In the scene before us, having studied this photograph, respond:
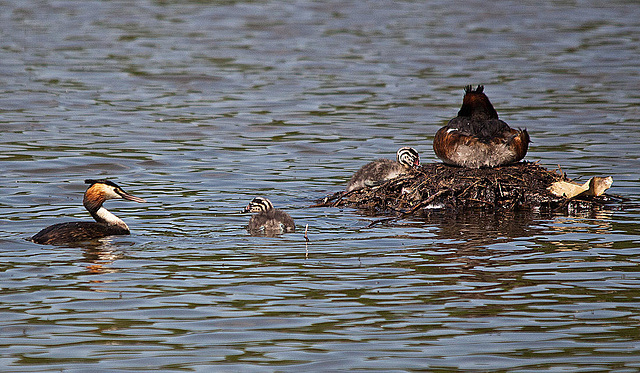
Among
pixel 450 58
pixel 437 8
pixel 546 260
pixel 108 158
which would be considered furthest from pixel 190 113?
pixel 437 8

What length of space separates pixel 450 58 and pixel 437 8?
28.7 feet

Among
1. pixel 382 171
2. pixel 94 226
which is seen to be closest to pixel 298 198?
pixel 382 171

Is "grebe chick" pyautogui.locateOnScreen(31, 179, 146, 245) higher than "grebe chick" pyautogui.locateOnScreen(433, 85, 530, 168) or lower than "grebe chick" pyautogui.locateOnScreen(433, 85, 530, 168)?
lower

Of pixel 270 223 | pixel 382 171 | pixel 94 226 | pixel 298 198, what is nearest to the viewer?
pixel 94 226

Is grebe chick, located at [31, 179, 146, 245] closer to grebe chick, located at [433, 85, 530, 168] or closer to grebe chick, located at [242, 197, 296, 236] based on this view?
grebe chick, located at [242, 197, 296, 236]

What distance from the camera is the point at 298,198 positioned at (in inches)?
496

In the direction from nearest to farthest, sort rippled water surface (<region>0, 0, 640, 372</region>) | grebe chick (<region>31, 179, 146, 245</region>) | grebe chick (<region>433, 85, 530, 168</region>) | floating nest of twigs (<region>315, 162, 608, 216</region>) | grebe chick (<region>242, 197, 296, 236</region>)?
rippled water surface (<region>0, 0, 640, 372</region>)
grebe chick (<region>31, 179, 146, 245</region>)
grebe chick (<region>242, 197, 296, 236</region>)
floating nest of twigs (<region>315, 162, 608, 216</region>)
grebe chick (<region>433, 85, 530, 168</region>)

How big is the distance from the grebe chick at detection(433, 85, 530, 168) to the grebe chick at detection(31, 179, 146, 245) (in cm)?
340

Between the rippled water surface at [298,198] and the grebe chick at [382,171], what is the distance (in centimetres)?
64

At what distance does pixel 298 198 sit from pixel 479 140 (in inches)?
86.7

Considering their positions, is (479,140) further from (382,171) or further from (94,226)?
(94,226)

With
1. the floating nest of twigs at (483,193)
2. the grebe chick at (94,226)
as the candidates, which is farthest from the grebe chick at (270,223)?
the floating nest of twigs at (483,193)

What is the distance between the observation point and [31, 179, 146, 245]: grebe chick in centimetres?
999

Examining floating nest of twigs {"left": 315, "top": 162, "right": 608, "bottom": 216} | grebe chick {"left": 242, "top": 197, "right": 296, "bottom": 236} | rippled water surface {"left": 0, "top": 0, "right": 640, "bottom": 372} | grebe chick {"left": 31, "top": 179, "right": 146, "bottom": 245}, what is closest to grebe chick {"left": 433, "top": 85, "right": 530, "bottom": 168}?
floating nest of twigs {"left": 315, "top": 162, "right": 608, "bottom": 216}
